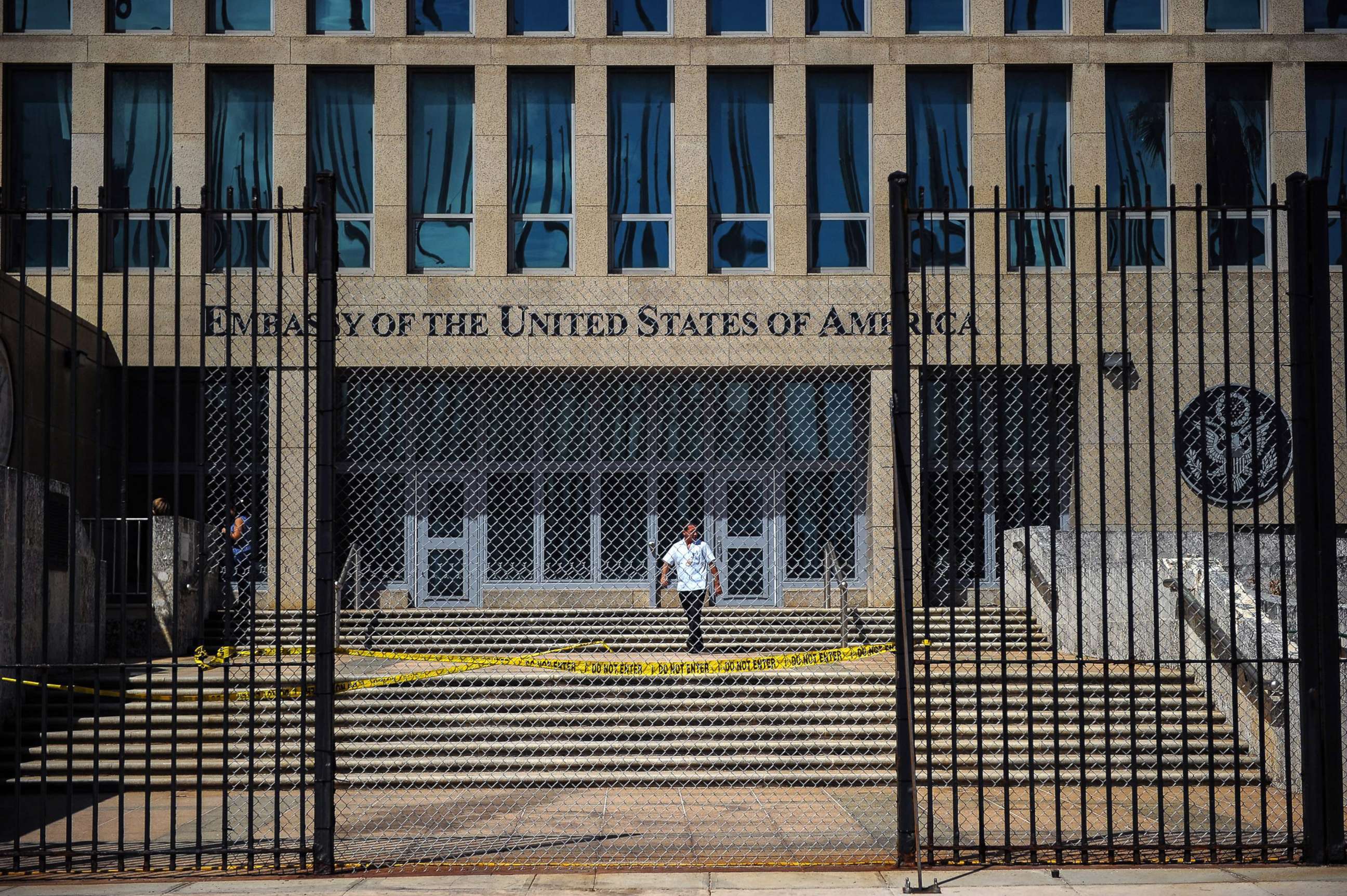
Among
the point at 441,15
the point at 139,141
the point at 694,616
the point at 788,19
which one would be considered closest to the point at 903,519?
the point at 694,616

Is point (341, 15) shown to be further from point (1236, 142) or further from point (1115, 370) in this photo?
point (1236, 142)

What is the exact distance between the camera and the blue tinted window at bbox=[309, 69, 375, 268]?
20.2 meters

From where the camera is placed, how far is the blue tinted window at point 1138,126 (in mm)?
20375

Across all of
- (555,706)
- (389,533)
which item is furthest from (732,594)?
(555,706)

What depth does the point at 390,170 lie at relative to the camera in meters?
20.1

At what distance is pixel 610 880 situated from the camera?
7082 millimetres

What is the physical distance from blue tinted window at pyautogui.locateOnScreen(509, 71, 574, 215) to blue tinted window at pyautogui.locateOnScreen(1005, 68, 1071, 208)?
687 centimetres

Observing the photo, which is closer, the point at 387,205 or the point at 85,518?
the point at 85,518

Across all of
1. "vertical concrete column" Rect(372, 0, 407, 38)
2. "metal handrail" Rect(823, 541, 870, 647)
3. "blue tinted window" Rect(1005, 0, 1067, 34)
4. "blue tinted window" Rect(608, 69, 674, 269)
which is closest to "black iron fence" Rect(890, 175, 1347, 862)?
"metal handrail" Rect(823, 541, 870, 647)

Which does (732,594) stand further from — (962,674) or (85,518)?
(85,518)

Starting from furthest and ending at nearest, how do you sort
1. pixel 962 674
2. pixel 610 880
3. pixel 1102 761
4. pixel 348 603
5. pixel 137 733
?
pixel 348 603 < pixel 962 674 < pixel 137 733 < pixel 1102 761 < pixel 610 880

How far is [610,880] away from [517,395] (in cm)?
1350

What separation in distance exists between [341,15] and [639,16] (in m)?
4.67

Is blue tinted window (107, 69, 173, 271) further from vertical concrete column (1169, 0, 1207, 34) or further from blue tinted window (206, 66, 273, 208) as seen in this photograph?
vertical concrete column (1169, 0, 1207, 34)
